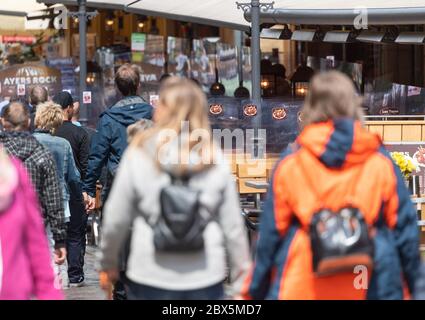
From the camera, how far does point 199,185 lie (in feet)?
17.7

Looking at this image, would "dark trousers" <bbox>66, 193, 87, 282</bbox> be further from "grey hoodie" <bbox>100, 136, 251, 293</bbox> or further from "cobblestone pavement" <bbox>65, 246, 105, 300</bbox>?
"grey hoodie" <bbox>100, 136, 251, 293</bbox>

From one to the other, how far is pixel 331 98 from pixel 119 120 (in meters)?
3.60

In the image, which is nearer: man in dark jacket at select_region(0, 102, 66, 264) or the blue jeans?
the blue jeans

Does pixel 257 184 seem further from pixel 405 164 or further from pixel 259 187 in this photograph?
pixel 405 164

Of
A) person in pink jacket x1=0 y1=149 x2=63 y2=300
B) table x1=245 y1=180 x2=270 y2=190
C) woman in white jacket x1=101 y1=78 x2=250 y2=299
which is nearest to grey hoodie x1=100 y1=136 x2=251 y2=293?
woman in white jacket x1=101 y1=78 x2=250 y2=299

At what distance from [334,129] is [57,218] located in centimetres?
301

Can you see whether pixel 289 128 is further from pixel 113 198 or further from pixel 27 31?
pixel 27 31

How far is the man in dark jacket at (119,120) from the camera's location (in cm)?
882

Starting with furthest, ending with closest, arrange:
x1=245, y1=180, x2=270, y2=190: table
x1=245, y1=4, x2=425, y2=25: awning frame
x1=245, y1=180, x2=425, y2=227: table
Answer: x1=245, y1=4, x2=425, y2=25: awning frame, x1=245, y1=180, x2=270, y2=190: table, x1=245, y1=180, x2=425, y2=227: table

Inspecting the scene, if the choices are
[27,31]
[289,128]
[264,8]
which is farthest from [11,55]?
[289,128]

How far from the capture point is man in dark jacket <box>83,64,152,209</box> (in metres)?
8.82

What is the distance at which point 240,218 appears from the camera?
18.0ft

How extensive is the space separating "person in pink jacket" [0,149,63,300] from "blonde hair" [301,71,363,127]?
1.28 metres

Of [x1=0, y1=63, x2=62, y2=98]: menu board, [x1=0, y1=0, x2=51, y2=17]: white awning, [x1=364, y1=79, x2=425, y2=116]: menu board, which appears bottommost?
[x1=364, y1=79, x2=425, y2=116]: menu board
